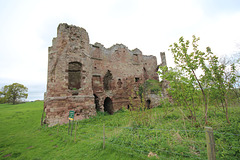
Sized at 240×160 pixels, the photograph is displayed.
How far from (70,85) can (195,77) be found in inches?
410

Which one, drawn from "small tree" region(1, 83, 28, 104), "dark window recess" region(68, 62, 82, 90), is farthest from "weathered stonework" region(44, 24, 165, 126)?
"small tree" region(1, 83, 28, 104)

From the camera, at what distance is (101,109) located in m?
14.4

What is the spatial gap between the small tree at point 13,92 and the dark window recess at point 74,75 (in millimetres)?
36511

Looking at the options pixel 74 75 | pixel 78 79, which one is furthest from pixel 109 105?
pixel 74 75

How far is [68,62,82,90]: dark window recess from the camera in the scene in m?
11.8

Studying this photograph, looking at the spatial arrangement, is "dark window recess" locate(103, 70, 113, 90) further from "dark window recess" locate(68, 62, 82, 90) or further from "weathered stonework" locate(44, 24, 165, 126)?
"dark window recess" locate(68, 62, 82, 90)

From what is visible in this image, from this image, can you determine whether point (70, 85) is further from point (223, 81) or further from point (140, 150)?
point (223, 81)

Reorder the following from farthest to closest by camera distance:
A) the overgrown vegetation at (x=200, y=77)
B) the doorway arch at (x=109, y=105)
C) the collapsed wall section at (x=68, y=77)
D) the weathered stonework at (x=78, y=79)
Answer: the doorway arch at (x=109, y=105), the weathered stonework at (x=78, y=79), the collapsed wall section at (x=68, y=77), the overgrown vegetation at (x=200, y=77)

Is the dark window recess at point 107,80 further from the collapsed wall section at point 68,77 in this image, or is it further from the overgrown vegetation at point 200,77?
the overgrown vegetation at point 200,77

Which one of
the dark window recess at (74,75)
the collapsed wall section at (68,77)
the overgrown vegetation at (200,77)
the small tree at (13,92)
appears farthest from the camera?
the small tree at (13,92)

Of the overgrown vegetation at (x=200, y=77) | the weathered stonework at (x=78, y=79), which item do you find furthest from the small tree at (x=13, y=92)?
the overgrown vegetation at (x=200, y=77)

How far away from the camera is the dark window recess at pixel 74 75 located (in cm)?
1175

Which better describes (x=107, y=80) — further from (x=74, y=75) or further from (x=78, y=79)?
(x=74, y=75)

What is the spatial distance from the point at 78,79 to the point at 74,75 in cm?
55
